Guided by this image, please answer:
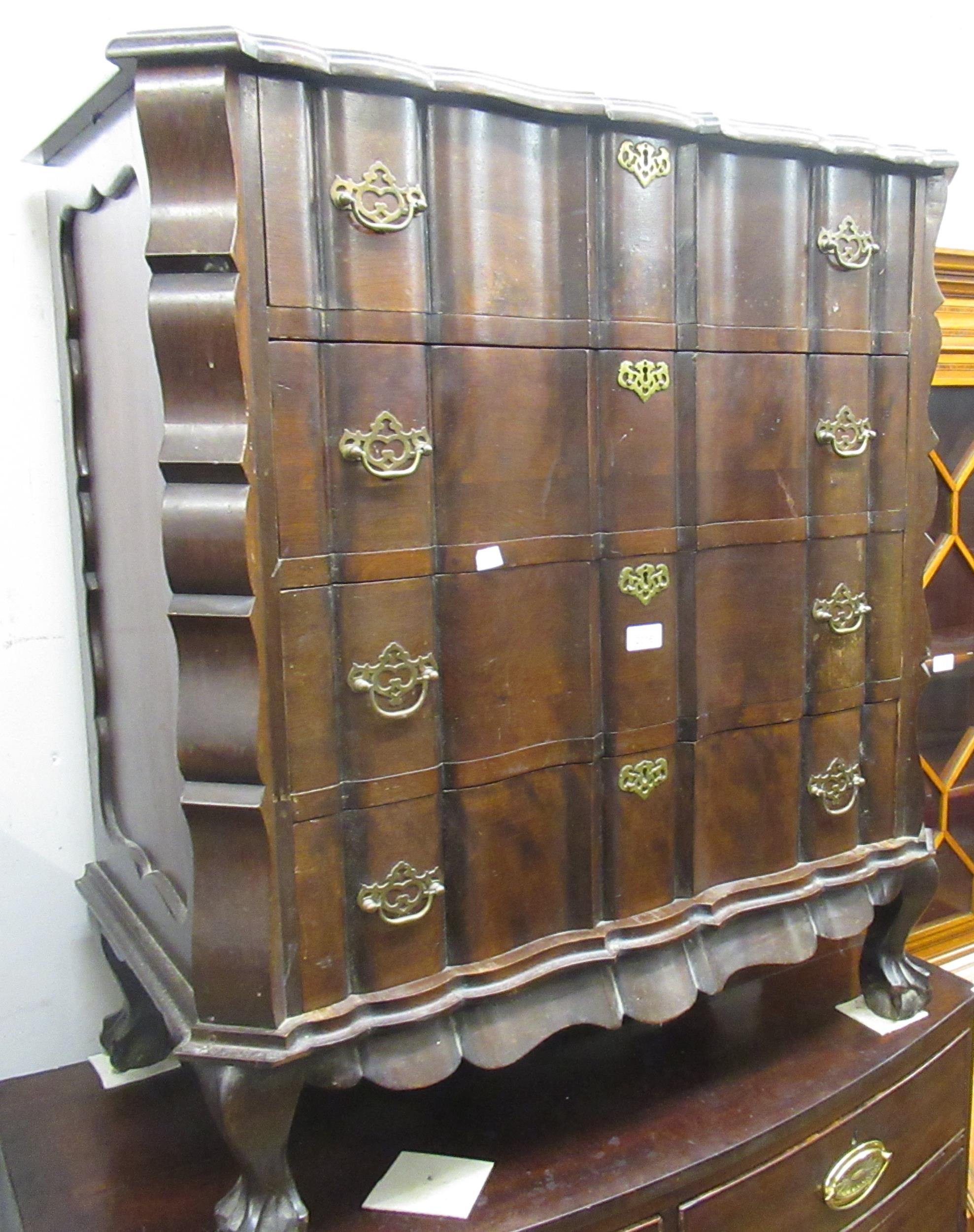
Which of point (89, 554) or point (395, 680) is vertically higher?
point (89, 554)

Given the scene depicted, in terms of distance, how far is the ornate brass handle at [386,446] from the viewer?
3.92ft

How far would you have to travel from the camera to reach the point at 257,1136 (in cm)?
122

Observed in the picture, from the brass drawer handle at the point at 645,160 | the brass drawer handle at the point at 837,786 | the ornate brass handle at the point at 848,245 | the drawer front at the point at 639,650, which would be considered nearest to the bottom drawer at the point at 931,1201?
the brass drawer handle at the point at 837,786

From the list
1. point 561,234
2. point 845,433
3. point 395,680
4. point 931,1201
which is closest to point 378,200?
point 561,234

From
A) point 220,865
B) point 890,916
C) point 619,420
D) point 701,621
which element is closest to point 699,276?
point 619,420

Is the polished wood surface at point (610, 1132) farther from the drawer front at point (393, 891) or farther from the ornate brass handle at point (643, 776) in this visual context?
the ornate brass handle at point (643, 776)

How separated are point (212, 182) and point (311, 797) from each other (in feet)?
2.21

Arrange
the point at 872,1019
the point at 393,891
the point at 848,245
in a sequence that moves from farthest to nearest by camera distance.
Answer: the point at 872,1019, the point at 848,245, the point at 393,891

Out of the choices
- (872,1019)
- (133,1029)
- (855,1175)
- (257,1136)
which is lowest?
(855,1175)

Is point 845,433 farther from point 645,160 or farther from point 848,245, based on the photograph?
point 645,160

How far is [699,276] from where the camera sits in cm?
143

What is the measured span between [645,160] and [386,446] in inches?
20.6

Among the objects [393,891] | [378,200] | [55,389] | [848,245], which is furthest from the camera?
[55,389]

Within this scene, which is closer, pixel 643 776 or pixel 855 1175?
pixel 643 776
